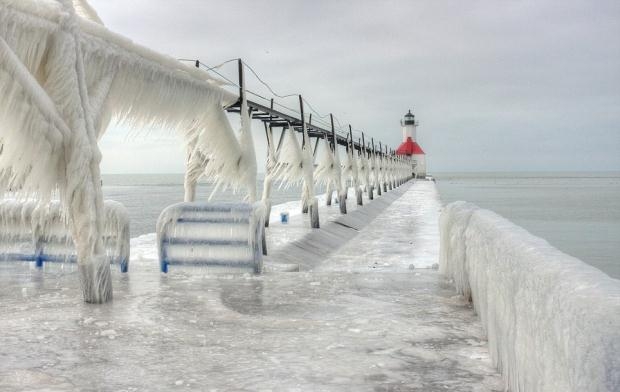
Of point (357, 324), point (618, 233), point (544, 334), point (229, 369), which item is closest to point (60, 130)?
point (229, 369)

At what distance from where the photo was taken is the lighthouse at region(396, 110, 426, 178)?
9125 centimetres

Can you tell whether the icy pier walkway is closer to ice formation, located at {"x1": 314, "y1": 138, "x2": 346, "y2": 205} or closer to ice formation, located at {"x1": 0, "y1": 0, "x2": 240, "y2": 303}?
ice formation, located at {"x1": 0, "y1": 0, "x2": 240, "y2": 303}

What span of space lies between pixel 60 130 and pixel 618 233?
27207 millimetres

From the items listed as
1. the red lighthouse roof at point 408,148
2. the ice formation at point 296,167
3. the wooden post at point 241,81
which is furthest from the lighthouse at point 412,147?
the wooden post at point 241,81

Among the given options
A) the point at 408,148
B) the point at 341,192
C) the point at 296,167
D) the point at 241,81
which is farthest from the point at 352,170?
the point at 408,148

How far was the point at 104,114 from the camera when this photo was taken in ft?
20.6

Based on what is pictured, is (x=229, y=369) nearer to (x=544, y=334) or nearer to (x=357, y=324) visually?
(x=357, y=324)

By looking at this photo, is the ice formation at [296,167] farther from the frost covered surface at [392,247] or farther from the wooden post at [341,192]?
the wooden post at [341,192]

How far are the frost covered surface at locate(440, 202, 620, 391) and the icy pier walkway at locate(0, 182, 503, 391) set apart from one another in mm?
485

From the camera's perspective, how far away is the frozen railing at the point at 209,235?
318 inches

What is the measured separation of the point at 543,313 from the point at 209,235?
6.09 meters

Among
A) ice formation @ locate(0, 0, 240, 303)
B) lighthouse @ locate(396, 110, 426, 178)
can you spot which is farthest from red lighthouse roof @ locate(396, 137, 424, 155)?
ice formation @ locate(0, 0, 240, 303)

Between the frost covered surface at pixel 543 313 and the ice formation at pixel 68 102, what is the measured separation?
385 centimetres

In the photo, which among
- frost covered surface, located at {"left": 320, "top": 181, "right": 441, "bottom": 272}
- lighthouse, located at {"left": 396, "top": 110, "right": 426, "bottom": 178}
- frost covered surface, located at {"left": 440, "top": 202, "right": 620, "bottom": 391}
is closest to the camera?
frost covered surface, located at {"left": 440, "top": 202, "right": 620, "bottom": 391}
